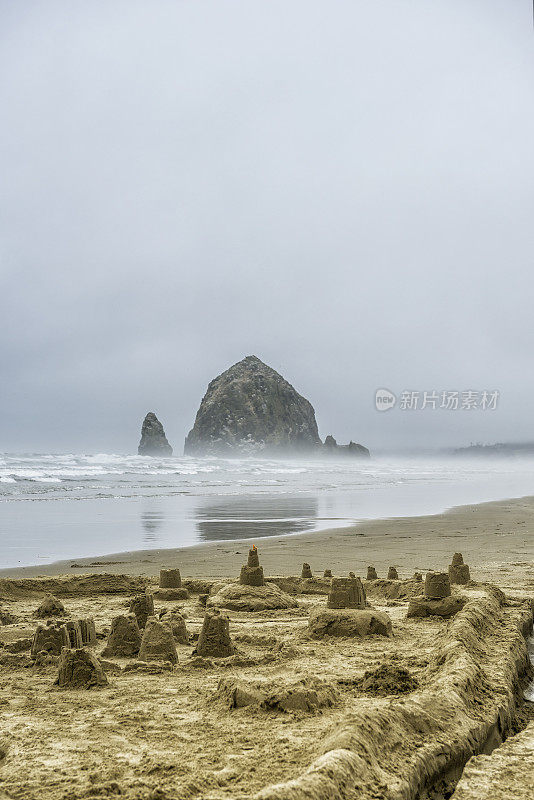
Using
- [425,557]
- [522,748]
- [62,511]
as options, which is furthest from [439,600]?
[62,511]

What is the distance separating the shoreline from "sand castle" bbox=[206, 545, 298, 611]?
2.64m

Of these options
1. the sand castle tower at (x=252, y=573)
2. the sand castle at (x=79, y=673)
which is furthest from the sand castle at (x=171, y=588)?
the sand castle at (x=79, y=673)

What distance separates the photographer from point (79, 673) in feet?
13.7

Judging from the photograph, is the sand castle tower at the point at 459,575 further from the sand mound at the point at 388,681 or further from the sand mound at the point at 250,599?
the sand mound at the point at 388,681

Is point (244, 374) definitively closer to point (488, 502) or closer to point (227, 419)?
point (227, 419)

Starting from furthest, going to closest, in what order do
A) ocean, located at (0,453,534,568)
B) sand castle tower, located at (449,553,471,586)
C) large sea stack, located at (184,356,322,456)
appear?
1. large sea stack, located at (184,356,322,456)
2. ocean, located at (0,453,534,568)
3. sand castle tower, located at (449,553,471,586)

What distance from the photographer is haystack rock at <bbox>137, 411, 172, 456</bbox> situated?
90.9 m

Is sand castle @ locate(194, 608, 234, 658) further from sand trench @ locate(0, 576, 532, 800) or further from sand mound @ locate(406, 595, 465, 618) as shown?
sand mound @ locate(406, 595, 465, 618)

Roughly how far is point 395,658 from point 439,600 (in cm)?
202

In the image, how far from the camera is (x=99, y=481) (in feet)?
116

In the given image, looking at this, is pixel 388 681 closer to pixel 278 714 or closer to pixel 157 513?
pixel 278 714

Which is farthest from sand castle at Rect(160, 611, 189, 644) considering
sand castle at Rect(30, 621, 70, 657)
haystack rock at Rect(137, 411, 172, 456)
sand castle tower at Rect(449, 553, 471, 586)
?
haystack rock at Rect(137, 411, 172, 456)

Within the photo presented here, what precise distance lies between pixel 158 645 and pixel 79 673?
2.53ft

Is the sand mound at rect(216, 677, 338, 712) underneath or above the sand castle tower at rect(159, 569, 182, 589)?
above
